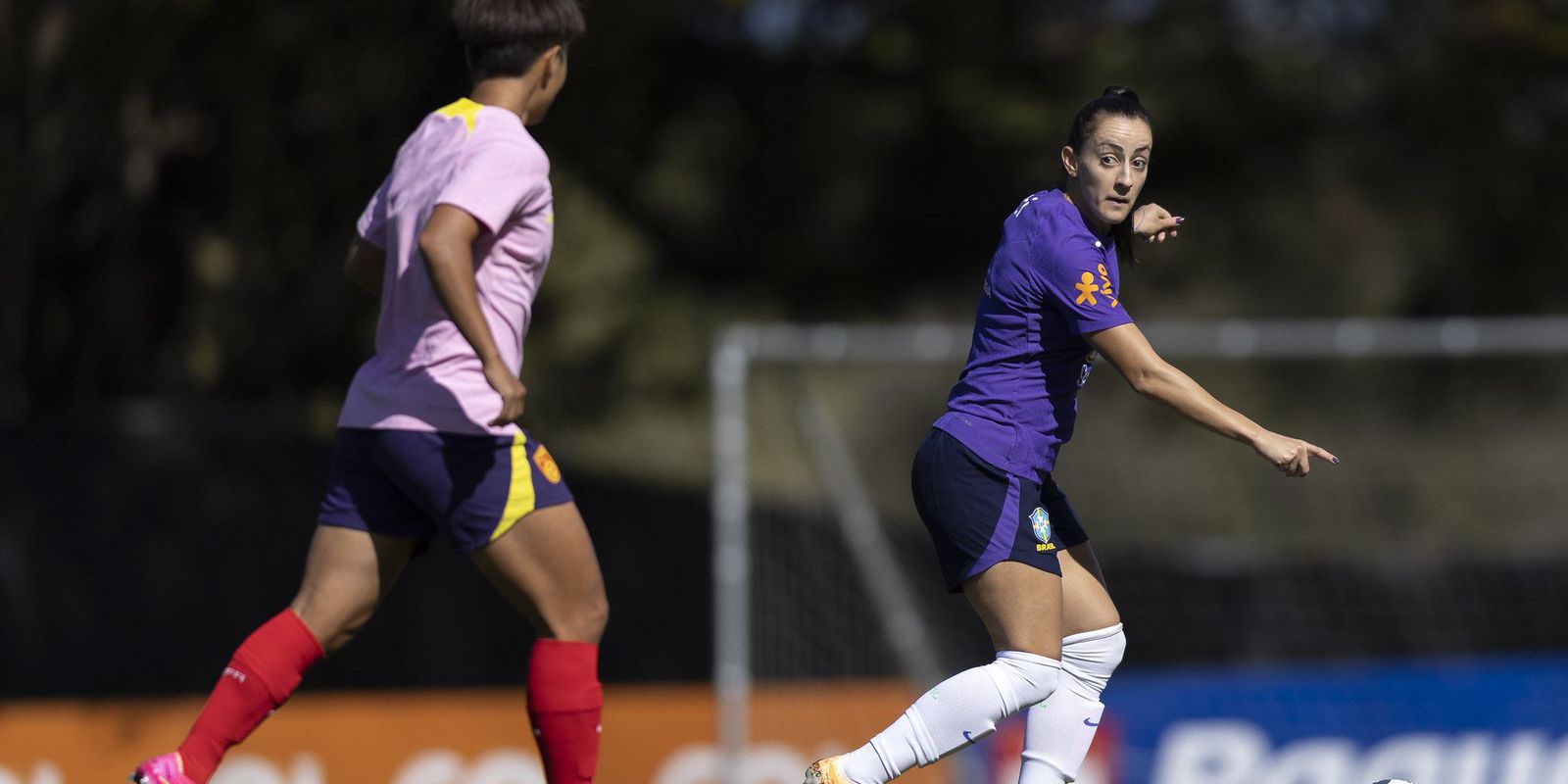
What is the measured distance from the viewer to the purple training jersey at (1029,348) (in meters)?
3.79

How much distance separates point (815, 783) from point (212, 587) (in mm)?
5401

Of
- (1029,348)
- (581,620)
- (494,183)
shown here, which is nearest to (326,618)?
(581,620)

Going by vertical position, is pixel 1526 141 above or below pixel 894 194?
above

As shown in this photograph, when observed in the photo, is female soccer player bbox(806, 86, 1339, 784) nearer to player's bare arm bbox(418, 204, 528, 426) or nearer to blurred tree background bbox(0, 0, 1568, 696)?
player's bare arm bbox(418, 204, 528, 426)

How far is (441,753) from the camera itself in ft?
26.1

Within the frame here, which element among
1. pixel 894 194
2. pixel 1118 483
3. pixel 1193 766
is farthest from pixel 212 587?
pixel 1118 483

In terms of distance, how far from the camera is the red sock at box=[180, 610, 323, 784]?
371cm

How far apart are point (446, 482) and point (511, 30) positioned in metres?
0.91

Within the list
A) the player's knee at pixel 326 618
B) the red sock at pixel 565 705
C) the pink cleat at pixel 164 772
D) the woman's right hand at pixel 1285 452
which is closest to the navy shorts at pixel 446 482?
the player's knee at pixel 326 618

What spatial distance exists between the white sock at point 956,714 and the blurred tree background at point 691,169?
5.39 metres

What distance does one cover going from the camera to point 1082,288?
12.2 feet

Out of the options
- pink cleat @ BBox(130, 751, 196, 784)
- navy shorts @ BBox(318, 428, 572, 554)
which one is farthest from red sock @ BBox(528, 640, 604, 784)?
pink cleat @ BBox(130, 751, 196, 784)

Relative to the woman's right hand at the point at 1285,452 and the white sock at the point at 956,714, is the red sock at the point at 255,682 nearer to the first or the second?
the white sock at the point at 956,714

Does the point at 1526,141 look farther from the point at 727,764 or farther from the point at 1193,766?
the point at 727,764
